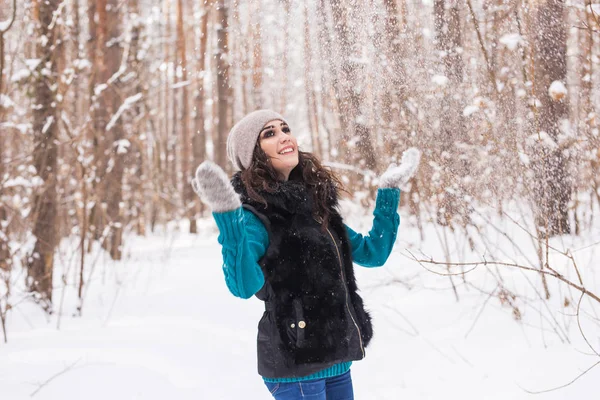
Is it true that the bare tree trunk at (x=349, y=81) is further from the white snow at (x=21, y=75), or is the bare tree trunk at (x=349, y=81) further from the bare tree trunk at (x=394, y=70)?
the white snow at (x=21, y=75)

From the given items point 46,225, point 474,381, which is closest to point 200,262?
point 46,225

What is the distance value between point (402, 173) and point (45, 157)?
3.80 metres

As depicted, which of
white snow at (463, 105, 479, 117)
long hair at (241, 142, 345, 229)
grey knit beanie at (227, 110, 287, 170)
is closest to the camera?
long hair at (241, 142, 345, 229)

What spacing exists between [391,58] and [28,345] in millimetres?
3095

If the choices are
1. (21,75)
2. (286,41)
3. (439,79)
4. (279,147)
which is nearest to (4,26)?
(21,75)

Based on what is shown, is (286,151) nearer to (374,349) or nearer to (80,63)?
(374,349)

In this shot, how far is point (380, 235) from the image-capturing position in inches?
75.4

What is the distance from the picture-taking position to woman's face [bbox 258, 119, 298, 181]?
6.01 feet

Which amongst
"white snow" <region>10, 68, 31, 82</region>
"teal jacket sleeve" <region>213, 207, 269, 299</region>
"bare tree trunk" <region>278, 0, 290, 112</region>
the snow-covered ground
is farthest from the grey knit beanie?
"white snow" <region>10, 68, 31, 82</region>

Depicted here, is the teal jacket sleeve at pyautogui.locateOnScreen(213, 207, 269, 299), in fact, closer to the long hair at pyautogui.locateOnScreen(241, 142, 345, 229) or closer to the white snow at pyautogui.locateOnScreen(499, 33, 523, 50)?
the long hair at pyautogui.locateOnScreen(241, 142, 345, 229)

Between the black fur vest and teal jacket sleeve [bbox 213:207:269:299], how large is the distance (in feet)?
0.45

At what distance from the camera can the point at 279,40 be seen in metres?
1.99

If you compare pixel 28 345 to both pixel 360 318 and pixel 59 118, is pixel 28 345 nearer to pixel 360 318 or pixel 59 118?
pixel 59 118

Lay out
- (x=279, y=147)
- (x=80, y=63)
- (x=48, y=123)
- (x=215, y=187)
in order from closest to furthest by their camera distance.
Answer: (x=215, y=187) → (x=279, y=147) → (x=48, y=123) → (x=80, y=63)
